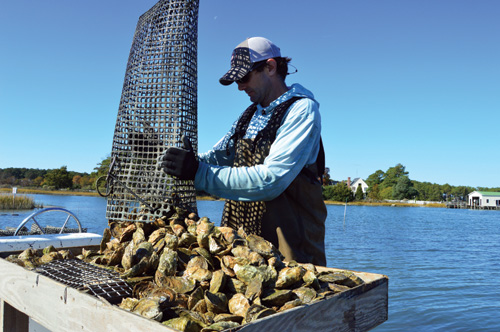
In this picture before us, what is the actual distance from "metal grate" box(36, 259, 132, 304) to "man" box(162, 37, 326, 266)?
0.61m

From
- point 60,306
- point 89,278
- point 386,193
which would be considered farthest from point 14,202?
point 386,193

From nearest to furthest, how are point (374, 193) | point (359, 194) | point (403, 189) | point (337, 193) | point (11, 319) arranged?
point (11, 319) < point (337, 193) < point (403, 189) < point (359, 194) < point (374, 193)

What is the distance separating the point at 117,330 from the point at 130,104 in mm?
1842

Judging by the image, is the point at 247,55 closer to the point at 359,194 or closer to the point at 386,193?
the point at 359,194

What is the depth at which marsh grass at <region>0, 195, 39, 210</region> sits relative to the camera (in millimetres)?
34537

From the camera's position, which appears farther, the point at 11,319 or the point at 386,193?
the point at 386,193

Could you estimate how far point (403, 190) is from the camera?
128 m

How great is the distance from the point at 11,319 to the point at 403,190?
136 metres

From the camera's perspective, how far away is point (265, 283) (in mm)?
1566

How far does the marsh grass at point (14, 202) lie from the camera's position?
3454cm

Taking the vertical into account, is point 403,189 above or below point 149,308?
below

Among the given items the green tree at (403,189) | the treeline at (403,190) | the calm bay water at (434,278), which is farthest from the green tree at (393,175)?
the calm bay water at (434,278)

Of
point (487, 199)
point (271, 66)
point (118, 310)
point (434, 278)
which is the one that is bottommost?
point (434, 278)

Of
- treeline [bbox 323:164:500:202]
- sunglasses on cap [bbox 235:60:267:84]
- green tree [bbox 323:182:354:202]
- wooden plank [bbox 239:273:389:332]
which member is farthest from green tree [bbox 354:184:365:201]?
wooden plank [bbox 239:273:389:332]
